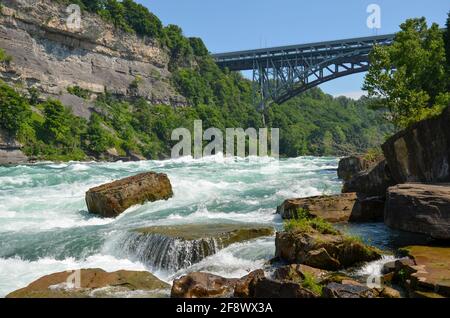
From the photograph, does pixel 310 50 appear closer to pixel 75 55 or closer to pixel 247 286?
pixel 75 55

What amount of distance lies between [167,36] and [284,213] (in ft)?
210

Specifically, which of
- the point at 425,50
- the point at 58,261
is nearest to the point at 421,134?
the point at 58,261

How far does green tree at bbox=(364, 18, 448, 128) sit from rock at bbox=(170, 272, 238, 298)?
1358 cm

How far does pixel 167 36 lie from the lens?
71875mm

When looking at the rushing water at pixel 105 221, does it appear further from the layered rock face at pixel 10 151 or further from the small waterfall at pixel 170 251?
the layered rock face at pixel 10 151

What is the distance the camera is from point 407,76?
69.4 ft

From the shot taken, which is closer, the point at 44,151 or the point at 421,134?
the point at 421,134

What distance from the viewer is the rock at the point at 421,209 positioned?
7992 mm

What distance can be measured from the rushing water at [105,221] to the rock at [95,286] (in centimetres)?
78

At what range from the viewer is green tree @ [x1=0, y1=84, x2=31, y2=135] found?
37.8 m

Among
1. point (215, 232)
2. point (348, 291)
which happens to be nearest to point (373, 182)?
point (215, 232)

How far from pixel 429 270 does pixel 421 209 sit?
2178mm

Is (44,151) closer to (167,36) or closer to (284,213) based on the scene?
(284,213)

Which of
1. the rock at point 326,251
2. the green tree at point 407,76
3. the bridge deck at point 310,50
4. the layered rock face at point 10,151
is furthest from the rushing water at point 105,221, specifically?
the bridge deck at point 310,50
